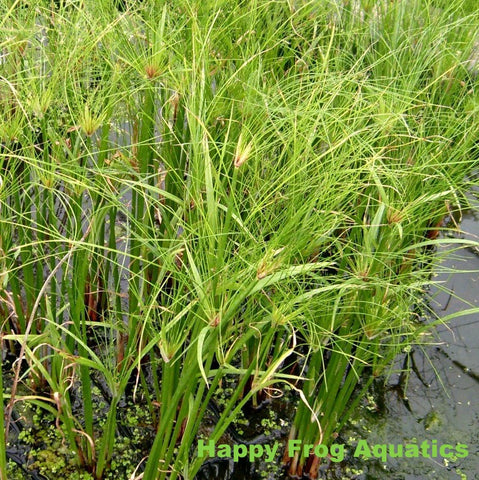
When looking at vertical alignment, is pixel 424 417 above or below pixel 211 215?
below

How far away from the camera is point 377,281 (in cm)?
153

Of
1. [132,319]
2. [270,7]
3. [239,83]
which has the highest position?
[270,7]

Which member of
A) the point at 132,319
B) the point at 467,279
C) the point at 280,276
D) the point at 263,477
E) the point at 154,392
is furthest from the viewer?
the point at 467,279

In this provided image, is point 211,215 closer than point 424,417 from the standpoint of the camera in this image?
Yes

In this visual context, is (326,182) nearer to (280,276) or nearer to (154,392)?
(280,276)

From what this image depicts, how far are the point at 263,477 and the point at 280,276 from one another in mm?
782

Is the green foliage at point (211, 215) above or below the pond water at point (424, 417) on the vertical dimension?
above

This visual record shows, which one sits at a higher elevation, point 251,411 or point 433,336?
point 433,336

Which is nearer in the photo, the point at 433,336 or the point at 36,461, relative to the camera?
the point at 36,461

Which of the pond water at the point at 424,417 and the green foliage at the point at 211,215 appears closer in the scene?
the green foliage at the point at 211,215

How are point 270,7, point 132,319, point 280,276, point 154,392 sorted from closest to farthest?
1. point 280,276
2. point 132,319
3. point 154,392
4. point 270,7

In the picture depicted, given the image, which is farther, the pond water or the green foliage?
the pond water

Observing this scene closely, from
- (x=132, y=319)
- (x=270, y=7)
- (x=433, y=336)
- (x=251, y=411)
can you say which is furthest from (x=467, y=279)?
(x=132, y=319)

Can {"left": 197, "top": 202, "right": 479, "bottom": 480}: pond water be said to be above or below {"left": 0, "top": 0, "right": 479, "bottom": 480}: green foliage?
below
